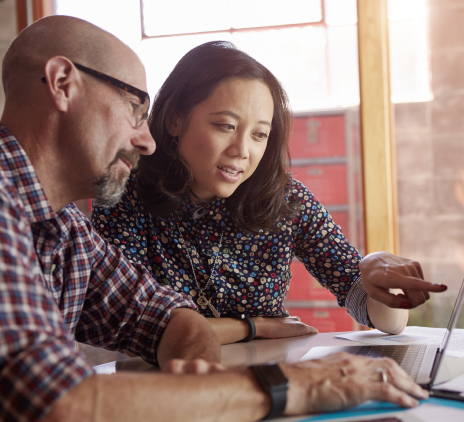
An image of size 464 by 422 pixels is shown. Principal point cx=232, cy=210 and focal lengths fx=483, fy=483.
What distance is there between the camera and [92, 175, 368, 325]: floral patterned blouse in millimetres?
1361

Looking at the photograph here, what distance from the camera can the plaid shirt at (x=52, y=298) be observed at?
54cm

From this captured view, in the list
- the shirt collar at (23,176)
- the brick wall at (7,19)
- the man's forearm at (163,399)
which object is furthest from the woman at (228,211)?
the brick wall at (7,19)

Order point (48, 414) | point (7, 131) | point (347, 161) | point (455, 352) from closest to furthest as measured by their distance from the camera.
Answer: point (48, 414) → point (7, 131) → point (455, 352) → point (347, 161)

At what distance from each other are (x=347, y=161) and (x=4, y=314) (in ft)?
7.96

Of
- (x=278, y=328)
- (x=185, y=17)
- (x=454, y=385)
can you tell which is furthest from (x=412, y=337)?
(x=185, y=17)

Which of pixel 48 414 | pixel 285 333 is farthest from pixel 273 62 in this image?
pixel 48 414

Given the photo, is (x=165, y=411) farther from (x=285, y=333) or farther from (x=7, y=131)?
(x=285, y=333)

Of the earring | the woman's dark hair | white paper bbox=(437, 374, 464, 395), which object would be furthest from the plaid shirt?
white paper bbox=(437, 374, 464, 395)

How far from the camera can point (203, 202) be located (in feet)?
4.73

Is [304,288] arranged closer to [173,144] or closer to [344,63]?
[344,63]

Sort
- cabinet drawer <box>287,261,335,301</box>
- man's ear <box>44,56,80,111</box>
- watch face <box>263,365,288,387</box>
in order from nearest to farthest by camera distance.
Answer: watch face <box>263,365,288,387</box> < man's ear <box>44,56,80,111</box> < cabinet drawer <box>287,261,335,301</box>

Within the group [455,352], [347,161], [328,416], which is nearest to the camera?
[328,416]

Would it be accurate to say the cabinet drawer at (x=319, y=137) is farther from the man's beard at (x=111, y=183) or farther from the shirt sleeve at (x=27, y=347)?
the shirt sleeve at (x=27, y=347)

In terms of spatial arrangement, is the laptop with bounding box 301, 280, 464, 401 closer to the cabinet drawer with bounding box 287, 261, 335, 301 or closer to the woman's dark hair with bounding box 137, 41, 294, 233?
the woman's dark hair with bounding box 137, 41, 294, 233
